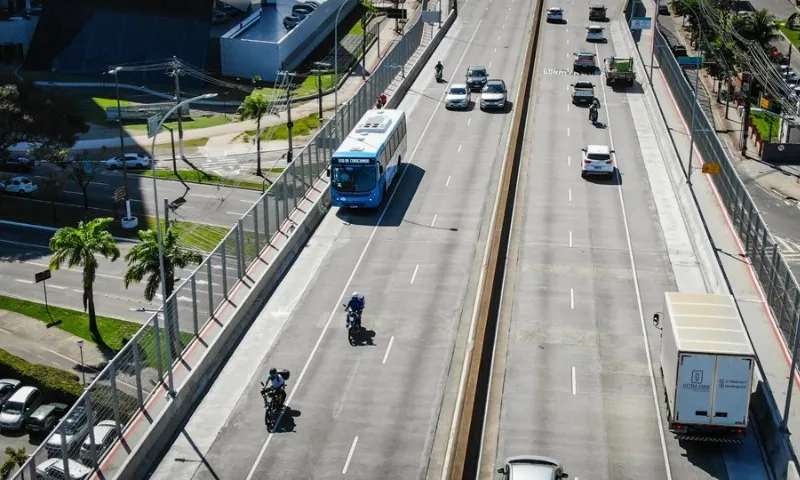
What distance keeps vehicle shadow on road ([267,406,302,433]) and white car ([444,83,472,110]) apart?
41.6m

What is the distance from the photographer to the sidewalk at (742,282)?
3656cm

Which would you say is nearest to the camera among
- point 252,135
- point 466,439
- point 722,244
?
point 466,439

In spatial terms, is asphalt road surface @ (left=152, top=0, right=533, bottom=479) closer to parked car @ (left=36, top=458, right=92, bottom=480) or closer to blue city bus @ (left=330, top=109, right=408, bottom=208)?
blue city bus @ (left=330, top=109, right=408, bottom=208)

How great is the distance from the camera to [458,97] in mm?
73500

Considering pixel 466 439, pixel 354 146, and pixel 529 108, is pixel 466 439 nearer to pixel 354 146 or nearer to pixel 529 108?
pixel 354 146

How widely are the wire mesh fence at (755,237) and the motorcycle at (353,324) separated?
50.7ft

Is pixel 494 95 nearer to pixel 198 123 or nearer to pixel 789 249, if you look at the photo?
pixel 789 249

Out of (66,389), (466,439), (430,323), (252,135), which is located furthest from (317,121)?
(466,439)

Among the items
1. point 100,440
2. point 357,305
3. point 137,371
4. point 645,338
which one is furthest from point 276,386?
point 645,338

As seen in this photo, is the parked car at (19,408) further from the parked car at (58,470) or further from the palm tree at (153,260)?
the parked car at (58,470)

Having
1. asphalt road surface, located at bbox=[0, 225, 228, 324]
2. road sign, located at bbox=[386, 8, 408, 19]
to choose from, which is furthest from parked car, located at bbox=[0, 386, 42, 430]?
road sign, located at bbox=[386, 8, 408, 19]

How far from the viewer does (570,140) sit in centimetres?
6712

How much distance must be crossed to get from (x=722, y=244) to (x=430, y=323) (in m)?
15.7

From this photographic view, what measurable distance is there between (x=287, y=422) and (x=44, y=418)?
20.7 metres
